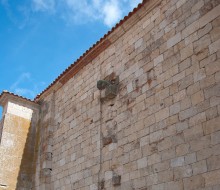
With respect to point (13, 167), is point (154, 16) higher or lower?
higher

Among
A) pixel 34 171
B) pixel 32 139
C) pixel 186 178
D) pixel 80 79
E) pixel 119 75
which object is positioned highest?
pixel 80 79

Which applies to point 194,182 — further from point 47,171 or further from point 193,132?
point 47,171

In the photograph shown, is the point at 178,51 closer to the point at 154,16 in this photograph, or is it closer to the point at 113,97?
the point at 154,16

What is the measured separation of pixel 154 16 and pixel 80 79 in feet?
9.40

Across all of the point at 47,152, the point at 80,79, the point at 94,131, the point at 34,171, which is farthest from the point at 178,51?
the point at 34,171

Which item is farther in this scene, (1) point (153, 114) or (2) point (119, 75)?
(2) point (119, 75)

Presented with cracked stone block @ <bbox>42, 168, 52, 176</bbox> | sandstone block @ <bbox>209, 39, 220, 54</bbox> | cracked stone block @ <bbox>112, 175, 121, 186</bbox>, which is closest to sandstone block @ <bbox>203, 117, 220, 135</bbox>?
sandstone block @ <bbox>209, 39, 220, 54</bbox>

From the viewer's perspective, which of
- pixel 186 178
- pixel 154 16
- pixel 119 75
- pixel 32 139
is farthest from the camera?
pixel 32 139

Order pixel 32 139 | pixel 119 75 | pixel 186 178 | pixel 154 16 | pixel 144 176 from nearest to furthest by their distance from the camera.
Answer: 1. pixel 186 178
2. pixel 144 176
3. pixel 154 16
4. pixel 119 75
5. pixel 32 139

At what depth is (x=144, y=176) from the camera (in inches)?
220

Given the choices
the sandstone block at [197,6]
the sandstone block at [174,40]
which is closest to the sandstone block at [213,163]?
the sandstone block at [174,40]

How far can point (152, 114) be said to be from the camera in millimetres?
5918

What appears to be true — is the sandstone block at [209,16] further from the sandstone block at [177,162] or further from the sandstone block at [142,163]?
the sandstone block at [142,163]

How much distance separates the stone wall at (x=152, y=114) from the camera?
16.4 ft
